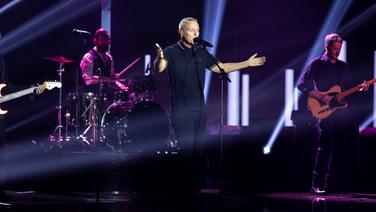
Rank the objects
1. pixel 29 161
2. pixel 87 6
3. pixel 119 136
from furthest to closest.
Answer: pixel 87 6 < pixel 119 136 < pixel 29 161

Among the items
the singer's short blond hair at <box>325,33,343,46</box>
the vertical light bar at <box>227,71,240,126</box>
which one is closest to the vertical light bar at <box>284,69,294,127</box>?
the vertical light bar at <box>227,71,240,126</box>

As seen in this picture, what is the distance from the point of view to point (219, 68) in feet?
18.6

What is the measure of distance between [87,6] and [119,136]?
9.41 ft

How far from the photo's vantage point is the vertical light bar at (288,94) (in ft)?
32.9

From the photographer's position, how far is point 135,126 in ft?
29.0

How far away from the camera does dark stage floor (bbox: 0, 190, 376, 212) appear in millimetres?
5457

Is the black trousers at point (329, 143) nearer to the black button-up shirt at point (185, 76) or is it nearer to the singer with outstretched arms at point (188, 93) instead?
the singer with outstretched arms at point (188, 93)

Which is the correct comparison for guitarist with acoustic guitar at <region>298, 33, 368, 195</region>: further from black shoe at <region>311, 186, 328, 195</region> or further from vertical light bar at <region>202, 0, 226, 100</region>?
vertical light bar at <region>202, 0, 226, 100</region>

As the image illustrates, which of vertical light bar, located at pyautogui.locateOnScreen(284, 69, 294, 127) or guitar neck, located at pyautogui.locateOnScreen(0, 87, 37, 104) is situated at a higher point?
vertical light bar, located at pyautogui.locateOnScreen(284, 69, 294, 127)

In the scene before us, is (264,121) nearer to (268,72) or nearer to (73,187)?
(268,72)

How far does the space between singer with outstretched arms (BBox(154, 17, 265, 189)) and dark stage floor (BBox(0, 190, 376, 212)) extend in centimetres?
41

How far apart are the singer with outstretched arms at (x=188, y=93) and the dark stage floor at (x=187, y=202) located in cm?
41

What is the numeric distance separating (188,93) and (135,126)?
10.4ft

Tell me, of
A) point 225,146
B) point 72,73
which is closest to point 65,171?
point 225,146
